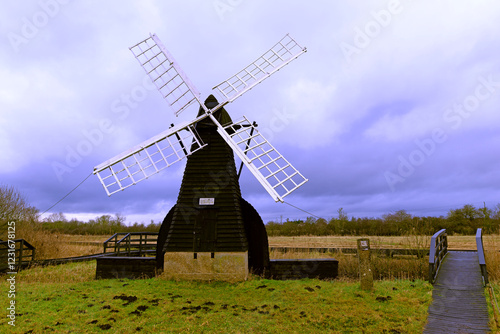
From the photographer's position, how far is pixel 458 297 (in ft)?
29.6

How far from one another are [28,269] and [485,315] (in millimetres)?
19431

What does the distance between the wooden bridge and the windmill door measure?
7.51 m

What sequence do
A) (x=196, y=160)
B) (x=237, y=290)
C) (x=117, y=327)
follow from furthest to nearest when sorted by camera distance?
(x=196, y=160) < (x=237, y=290) < (x=117, y=327)

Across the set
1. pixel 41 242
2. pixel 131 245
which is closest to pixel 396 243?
pixel 131 245

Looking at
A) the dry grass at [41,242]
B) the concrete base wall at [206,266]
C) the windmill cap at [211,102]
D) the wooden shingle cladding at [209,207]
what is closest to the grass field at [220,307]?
the concrete base wall at [206,266]

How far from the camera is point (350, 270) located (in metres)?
16.4

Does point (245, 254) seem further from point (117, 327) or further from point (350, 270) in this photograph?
point (350, 270)

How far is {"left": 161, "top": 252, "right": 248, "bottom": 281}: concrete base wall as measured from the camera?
40.4 feet

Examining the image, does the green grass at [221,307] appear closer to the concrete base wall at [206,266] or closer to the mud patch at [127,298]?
the mud patch at [127,298]

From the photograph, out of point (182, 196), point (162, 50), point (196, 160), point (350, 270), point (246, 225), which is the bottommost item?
point (350, 270)

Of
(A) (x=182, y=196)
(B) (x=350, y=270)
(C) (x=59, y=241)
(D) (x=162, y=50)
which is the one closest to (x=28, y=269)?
(C) (x=59, y=241)

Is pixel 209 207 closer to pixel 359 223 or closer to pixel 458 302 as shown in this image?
pixel 458 302

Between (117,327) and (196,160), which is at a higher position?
(196,160)

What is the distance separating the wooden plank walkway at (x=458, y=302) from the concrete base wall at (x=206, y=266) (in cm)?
646
